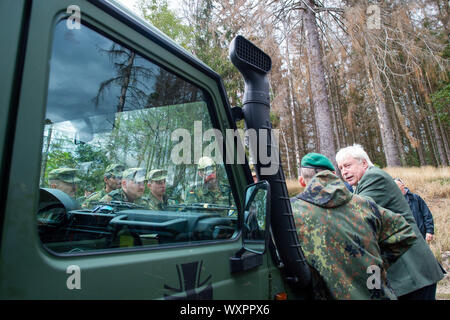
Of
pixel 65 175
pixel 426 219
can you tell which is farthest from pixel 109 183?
pixel 426 219

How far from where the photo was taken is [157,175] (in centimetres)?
131

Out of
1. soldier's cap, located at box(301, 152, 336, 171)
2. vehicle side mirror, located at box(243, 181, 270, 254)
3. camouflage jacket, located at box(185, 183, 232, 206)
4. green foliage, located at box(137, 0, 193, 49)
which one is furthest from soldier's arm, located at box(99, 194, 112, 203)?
green foliage, located at box(137, 0, 193, 49)

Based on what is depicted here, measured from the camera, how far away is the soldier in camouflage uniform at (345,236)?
1692 mm

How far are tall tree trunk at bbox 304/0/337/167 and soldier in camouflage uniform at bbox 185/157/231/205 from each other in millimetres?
6895

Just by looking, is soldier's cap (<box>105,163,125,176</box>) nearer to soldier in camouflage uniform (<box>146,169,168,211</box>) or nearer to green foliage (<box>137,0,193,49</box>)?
soldier in camouflage uniform (<box>146,169,168,211</box>)

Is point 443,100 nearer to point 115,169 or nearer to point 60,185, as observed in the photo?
point 115,169

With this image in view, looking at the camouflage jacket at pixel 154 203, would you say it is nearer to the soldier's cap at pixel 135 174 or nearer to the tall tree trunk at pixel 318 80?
the soldier's cap at pixel 135 174

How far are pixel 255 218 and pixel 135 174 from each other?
1.89 feet

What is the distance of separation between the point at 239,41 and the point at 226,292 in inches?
47.5

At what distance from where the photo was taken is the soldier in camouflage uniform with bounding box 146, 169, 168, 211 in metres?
1.30

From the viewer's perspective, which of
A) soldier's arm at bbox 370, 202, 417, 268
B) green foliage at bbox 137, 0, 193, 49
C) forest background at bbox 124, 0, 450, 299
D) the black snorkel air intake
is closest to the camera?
the black snorkel air intake
